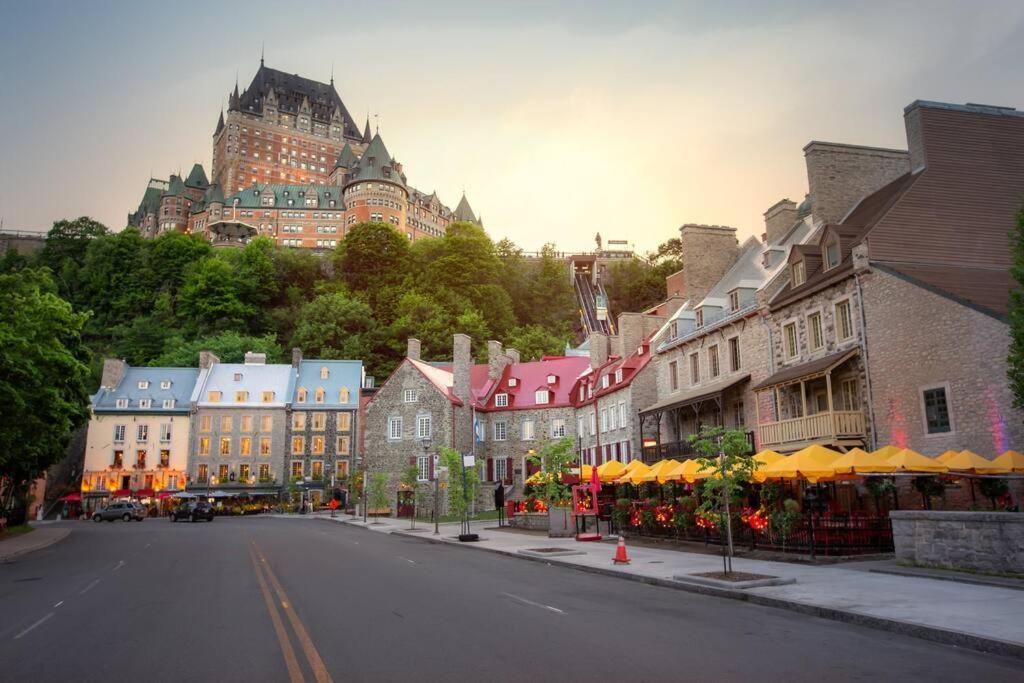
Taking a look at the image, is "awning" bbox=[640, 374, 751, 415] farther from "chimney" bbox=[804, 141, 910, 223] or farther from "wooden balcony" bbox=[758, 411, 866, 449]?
"chimney" bbox=[804, 141, 910, 223]

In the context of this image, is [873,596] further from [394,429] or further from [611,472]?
[394,429]

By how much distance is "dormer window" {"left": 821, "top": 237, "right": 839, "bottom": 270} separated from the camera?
27.5 m

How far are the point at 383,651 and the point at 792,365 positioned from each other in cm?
2423

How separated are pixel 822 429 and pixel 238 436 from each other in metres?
58.0

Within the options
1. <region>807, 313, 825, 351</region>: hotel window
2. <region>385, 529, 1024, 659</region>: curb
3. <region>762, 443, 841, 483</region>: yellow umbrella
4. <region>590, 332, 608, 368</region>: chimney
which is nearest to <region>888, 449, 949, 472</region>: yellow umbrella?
<region>762, 443, 841, 483</region>: yellow umbrella

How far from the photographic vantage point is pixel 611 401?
46.2 meters

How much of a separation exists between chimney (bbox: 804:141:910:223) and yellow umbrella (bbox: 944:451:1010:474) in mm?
15058

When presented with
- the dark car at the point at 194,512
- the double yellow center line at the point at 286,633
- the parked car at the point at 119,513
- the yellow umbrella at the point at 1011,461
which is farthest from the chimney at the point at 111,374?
the yellow umbrella at the point at 1011,461

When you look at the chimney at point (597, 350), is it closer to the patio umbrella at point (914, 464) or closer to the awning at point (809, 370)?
the awning at point (809, 370)

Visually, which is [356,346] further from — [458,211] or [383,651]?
[458,211]

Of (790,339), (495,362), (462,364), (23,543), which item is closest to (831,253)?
(790,339)

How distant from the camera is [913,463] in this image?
1852cm

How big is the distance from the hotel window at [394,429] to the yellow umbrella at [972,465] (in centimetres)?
4189

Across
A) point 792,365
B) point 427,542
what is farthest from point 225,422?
point 792,365
